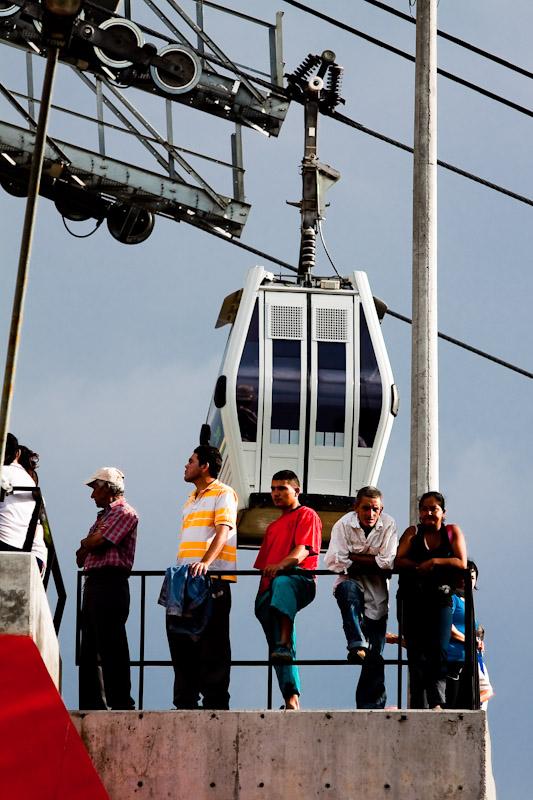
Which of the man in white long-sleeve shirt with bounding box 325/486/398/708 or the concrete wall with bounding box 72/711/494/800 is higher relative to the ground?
the man in white long-sleeve shirt with bounding box 325/486/398/708

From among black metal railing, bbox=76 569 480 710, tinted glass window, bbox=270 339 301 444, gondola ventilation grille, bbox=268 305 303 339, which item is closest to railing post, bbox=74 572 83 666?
black metal railing, bbox=76 569 480 710

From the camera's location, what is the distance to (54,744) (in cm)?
1586

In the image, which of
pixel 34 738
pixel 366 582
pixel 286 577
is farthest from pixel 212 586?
pixel 34 738

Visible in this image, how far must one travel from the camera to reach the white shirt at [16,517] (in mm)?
16938

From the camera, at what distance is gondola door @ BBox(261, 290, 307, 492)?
28375 millimetres

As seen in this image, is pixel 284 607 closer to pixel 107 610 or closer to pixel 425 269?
pixel 107 610

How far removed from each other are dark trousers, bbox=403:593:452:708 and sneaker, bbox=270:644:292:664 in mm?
810

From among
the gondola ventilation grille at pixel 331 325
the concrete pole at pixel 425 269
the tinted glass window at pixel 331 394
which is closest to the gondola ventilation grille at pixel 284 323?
the gondola ventilation grille at pixel 331 325

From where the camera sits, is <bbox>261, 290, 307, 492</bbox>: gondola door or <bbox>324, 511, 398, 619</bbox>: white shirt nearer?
<bbox>324, 511, 398, 619</bbox>: white shirt

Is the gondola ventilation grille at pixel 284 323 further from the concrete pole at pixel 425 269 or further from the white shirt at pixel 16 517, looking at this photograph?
the white shirt at pixel 16 517

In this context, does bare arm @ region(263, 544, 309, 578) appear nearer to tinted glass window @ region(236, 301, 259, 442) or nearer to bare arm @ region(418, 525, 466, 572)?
bare arm @ region(418, 525, 466, 572)

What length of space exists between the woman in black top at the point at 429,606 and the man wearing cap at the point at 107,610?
1.83 m

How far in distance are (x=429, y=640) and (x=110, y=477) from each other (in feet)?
8.16

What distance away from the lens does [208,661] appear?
1683cm
